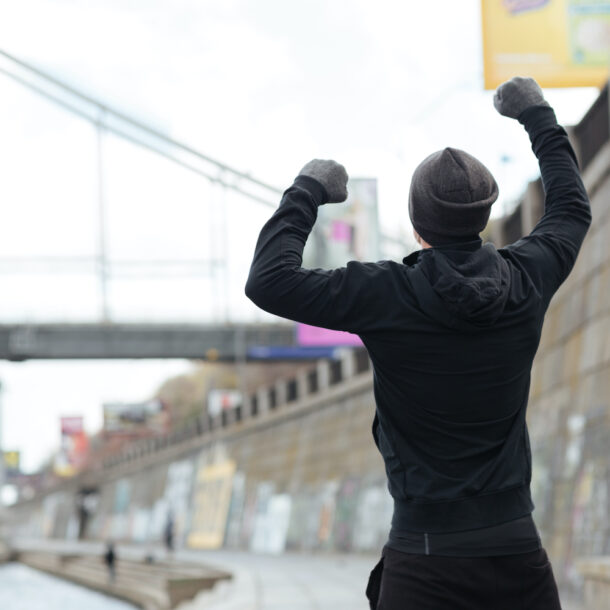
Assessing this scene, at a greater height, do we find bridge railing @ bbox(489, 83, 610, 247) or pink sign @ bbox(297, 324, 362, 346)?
bridge railing @ bbox(489, 83, 610, 247)

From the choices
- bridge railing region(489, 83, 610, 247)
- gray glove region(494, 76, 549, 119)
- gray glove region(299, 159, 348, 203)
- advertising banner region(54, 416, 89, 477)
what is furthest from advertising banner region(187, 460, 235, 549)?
gray glove region(299, 159, 348, 203)

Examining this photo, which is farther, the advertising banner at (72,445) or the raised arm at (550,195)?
the advertising banner at (72,445)

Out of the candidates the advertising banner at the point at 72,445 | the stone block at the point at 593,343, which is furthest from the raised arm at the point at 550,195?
the advertising banner at the point at 72,445

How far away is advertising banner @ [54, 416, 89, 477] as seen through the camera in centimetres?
10325

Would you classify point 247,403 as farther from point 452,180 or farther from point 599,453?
point 452,180

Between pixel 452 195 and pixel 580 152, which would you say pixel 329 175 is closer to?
pixel 452 195

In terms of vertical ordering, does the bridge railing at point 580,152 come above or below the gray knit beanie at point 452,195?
above

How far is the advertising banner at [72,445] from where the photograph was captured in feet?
339

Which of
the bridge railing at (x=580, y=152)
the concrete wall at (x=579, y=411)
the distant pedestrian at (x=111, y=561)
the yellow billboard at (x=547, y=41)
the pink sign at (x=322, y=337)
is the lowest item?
the distant pedestrian at (x=111, y=561)

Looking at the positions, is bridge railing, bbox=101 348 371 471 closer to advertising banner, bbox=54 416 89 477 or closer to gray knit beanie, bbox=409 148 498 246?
advertising banner, bbox=54 416 89 477

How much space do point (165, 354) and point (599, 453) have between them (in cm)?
3383

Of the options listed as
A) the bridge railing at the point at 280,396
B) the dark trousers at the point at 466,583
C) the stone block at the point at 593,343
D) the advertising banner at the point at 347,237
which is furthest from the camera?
the bridge railing at the point at 280,396

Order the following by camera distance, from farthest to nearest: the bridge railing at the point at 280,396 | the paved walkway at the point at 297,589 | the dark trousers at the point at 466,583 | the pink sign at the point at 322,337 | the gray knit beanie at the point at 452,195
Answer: the bridge railing at the point at 280,396 < the pink sign at the point at 322,337 < the paved walkway at the point at 297,589 < the gray knit beanie at the point at 452,195 < the dark trousers at the point at 466,583

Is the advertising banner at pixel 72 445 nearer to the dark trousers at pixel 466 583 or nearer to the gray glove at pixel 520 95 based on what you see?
the gray glove at pixel 520 95
